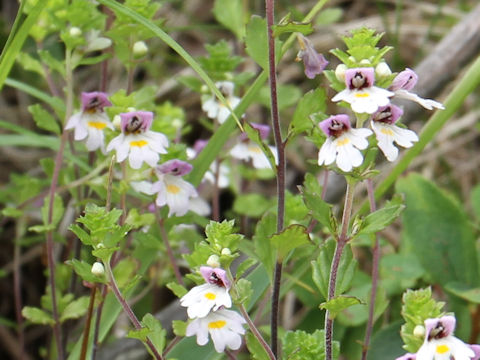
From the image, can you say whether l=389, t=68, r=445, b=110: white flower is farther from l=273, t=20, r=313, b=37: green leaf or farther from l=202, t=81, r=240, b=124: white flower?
l=202, t=81, r=240, b=124: white flower

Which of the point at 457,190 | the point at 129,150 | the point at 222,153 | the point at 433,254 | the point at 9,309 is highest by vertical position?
the point at 129,150

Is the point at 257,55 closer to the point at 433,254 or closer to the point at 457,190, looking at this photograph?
the point at 433,254

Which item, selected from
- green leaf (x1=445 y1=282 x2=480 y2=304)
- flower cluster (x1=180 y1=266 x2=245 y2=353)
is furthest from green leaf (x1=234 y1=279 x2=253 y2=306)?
green leaf (x1=445 y1=282 x2=480 y2=304)

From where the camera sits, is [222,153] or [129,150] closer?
[129,150]

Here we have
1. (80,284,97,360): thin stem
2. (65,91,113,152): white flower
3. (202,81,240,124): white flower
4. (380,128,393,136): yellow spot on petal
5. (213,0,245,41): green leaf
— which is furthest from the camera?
(213,0,245,41): green leaf

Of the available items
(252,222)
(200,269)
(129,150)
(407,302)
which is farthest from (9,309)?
(407,302)

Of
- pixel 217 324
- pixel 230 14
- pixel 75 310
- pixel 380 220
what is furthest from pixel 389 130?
pixel 230 14
